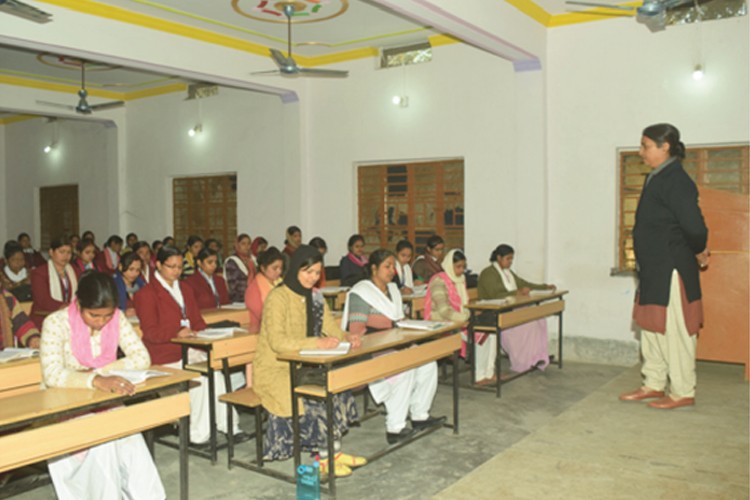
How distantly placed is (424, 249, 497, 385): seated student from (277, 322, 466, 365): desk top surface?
0.80 metres

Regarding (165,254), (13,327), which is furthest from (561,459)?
(13,327)

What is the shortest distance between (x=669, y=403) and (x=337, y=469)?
6.94 feet

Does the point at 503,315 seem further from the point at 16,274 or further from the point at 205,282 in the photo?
the point at 16,274

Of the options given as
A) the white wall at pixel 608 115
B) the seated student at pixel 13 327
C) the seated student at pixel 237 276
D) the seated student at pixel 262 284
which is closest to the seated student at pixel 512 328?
the white wall at pixel 608 115

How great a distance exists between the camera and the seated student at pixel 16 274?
6337 mm

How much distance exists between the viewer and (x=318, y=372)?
358cm

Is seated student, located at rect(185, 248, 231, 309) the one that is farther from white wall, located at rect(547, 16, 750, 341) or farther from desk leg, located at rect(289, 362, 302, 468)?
white wall, located at rect(547, 16, 750, 341)

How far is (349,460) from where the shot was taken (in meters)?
3.90

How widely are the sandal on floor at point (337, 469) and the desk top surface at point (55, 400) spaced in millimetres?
1084

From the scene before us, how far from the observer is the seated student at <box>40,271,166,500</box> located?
2.94 m

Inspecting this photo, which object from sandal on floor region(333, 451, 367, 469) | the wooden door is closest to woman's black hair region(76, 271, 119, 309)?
sandal on floor region(333, 451, 367, 469)

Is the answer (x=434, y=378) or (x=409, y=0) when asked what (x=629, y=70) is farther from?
(x=434, y=378)

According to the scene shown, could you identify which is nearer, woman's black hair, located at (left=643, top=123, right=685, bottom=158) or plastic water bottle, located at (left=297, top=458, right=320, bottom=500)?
A: plastic water bottle, located at (left=297, top=458, right=320, bottom=500)

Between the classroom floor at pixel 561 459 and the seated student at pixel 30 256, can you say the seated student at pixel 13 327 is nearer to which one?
the classroom floor at pixel 561 459
